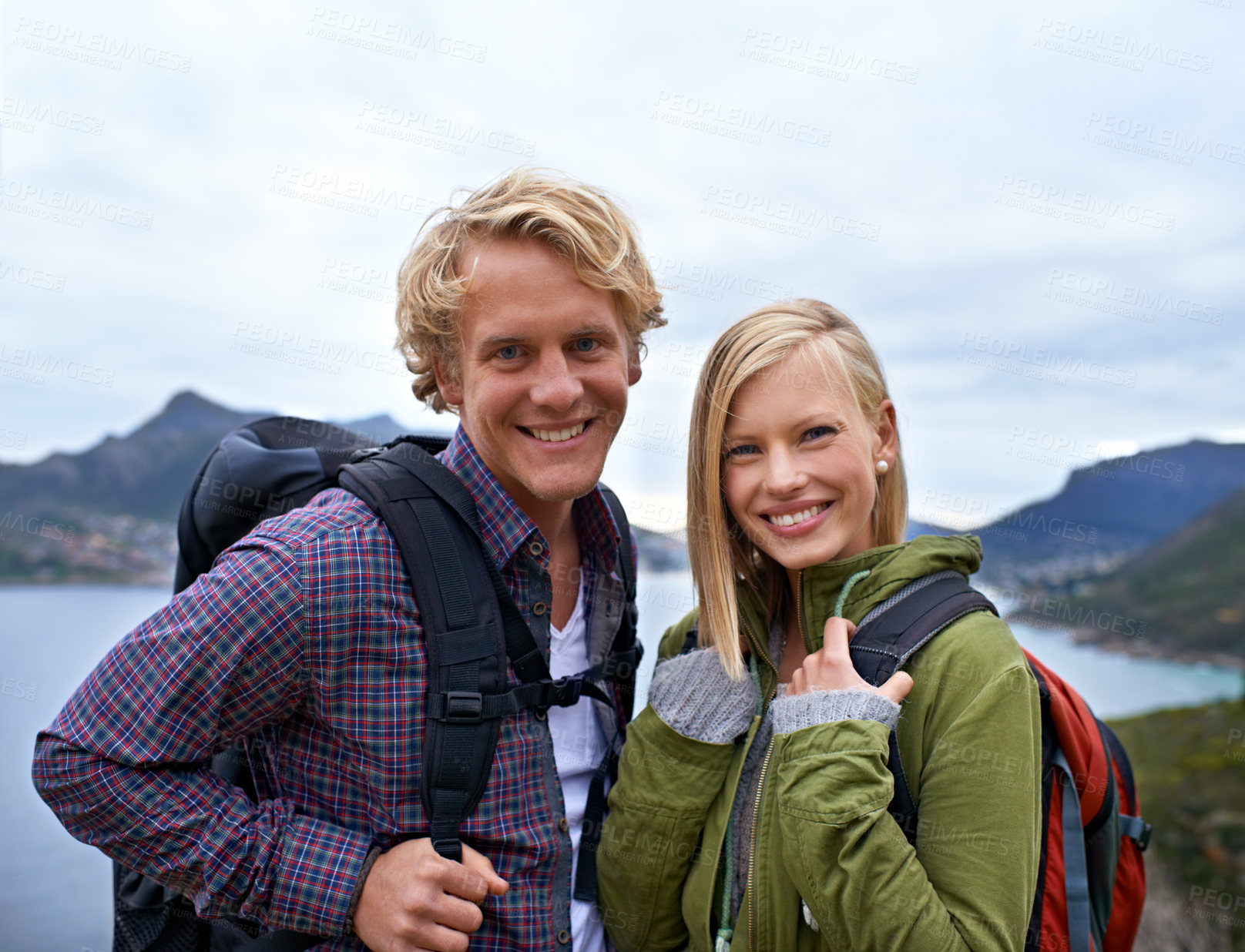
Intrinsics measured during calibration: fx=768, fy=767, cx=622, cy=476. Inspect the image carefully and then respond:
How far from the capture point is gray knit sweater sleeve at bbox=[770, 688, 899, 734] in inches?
68.7

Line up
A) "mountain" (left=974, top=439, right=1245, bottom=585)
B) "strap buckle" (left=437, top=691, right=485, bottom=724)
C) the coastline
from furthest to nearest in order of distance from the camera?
1. the coastline
2. "mountain" (left=974, top=439, right=1245, bottom=585)
3. "strap buckle" (left=437, top=691, right=485, bottom=724)

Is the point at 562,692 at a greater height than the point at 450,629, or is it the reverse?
the point at 450,629

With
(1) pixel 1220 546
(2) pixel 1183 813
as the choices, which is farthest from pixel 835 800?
(1) pixel 1220 546

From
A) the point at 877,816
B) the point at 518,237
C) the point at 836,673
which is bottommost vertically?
the point at 877,816

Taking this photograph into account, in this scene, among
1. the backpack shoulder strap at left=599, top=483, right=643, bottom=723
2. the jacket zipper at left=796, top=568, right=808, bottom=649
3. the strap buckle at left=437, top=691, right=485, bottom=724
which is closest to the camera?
the strap buckle at left=437, top=691, right=485, bottom=724

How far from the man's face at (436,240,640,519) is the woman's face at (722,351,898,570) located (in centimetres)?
43

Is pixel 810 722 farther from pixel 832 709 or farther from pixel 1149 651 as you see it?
pixel 1149 651

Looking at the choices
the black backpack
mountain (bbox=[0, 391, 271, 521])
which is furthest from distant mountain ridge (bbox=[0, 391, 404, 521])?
the black backpack

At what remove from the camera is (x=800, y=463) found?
6.94ft

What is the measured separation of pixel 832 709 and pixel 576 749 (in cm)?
86

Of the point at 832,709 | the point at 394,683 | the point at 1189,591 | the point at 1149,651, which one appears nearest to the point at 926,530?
the point at 832,709

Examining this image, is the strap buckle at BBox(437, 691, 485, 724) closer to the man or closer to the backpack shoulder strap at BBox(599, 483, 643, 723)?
the man

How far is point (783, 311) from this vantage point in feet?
7.48

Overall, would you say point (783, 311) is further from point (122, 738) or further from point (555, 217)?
point (122, 738)
